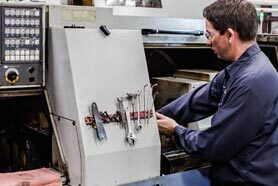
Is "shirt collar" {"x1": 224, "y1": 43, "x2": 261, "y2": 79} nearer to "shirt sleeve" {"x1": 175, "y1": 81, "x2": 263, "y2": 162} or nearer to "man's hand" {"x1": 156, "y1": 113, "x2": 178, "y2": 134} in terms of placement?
"shirt sleeve" {"x1": 175, "y1": 81, "x2": 263, "y2": 162}

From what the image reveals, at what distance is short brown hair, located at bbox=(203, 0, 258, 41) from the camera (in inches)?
65.0

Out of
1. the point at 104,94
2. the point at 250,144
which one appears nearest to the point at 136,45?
the point at 104,94

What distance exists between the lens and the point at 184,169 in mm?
2107

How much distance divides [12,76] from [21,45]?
126mm

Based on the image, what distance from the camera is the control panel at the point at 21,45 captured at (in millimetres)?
1645

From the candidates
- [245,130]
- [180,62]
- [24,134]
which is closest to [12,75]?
[24,134]

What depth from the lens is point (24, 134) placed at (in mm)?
2018

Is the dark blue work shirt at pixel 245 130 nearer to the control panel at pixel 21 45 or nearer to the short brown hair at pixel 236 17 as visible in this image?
the short brown hair at pixel 236 17

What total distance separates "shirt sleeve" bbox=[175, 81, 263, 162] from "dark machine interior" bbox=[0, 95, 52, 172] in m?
0.68

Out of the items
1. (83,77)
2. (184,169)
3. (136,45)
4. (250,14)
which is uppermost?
(250,14)

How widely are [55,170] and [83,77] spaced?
43cm

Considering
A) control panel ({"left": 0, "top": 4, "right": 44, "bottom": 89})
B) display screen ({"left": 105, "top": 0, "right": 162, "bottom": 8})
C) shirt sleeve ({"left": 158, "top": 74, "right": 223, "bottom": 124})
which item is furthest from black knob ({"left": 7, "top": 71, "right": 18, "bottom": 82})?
shirt sleeve ({"left": 158, "top": 74, "right": 223, "bottom": 124})

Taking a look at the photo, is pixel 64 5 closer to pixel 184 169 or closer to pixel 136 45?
pixel 136 45

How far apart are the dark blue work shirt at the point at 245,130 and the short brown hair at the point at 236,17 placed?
8 centimetres
